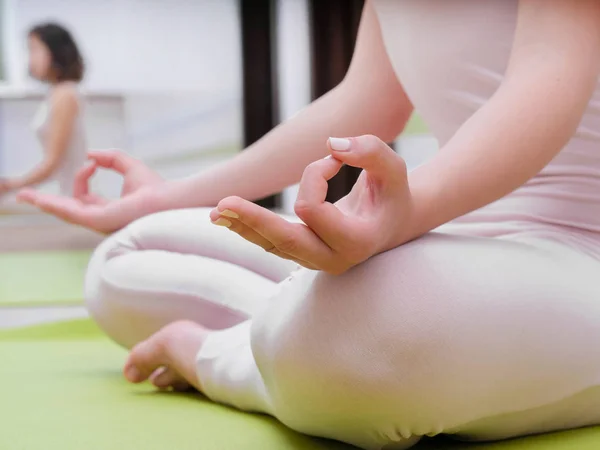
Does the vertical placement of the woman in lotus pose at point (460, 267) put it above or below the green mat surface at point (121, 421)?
above

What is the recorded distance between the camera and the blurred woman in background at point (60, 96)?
10.5 feet

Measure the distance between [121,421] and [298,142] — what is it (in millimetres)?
338

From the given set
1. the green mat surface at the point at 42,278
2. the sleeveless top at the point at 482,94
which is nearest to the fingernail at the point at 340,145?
the sleeveless top at the point at 482,94

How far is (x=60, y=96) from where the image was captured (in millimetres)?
3217

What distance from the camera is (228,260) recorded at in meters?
0.82

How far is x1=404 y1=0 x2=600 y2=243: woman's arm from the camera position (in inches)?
19.1

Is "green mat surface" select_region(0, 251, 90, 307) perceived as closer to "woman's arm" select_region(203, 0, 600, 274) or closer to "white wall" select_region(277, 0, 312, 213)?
"white wall" select_region(277, 0, 312, 213)

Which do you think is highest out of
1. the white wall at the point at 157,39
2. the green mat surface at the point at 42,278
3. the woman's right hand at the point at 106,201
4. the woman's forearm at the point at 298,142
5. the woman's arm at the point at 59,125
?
the woman's forearm at the point at 298,142

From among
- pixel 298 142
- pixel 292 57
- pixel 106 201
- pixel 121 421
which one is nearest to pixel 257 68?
pixel 292 57

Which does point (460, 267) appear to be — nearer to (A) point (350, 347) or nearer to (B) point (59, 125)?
(A) point (350, 347)

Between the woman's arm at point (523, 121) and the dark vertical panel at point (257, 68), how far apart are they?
11.8 feet

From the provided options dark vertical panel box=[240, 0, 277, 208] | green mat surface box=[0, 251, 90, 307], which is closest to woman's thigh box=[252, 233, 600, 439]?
green mat surface box=[0, 251, 90, 307]

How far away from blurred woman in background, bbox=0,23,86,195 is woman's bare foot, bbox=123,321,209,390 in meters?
2.51

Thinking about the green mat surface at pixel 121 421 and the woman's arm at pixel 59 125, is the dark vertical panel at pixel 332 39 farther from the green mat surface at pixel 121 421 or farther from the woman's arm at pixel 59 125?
the green mat surface at pixel 121 421
